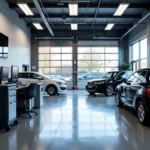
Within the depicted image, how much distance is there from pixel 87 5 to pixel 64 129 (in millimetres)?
8159

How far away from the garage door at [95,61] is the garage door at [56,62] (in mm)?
929

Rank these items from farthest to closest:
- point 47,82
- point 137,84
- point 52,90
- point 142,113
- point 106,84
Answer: point 52,90 → point 47,82 → point 106,84 → point 137,84 → point 142,113

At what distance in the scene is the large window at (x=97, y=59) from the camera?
18.0 m

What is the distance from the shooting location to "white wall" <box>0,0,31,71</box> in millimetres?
10711

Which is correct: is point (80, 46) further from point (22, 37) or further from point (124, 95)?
point (124, 95)

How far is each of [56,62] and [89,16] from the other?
19.3 ft

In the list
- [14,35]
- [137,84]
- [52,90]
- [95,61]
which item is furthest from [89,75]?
[137,84]

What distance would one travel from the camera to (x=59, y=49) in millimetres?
17953

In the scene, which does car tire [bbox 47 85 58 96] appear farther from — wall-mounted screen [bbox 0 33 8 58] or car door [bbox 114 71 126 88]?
car door [bbox 114 71 126 88]

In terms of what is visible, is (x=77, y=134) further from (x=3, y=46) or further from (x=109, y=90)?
(x=109, y=90)

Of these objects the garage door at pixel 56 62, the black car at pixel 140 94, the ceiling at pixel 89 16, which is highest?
the ceiling at pixel 89 16

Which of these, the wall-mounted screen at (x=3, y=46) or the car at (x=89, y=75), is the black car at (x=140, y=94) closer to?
the wall-mounted screen at (x=3, y=46)

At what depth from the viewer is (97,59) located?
59.2ft

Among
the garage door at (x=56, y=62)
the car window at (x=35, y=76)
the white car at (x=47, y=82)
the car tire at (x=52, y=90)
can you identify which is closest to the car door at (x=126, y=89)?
the white car at (x=47, y=82)
